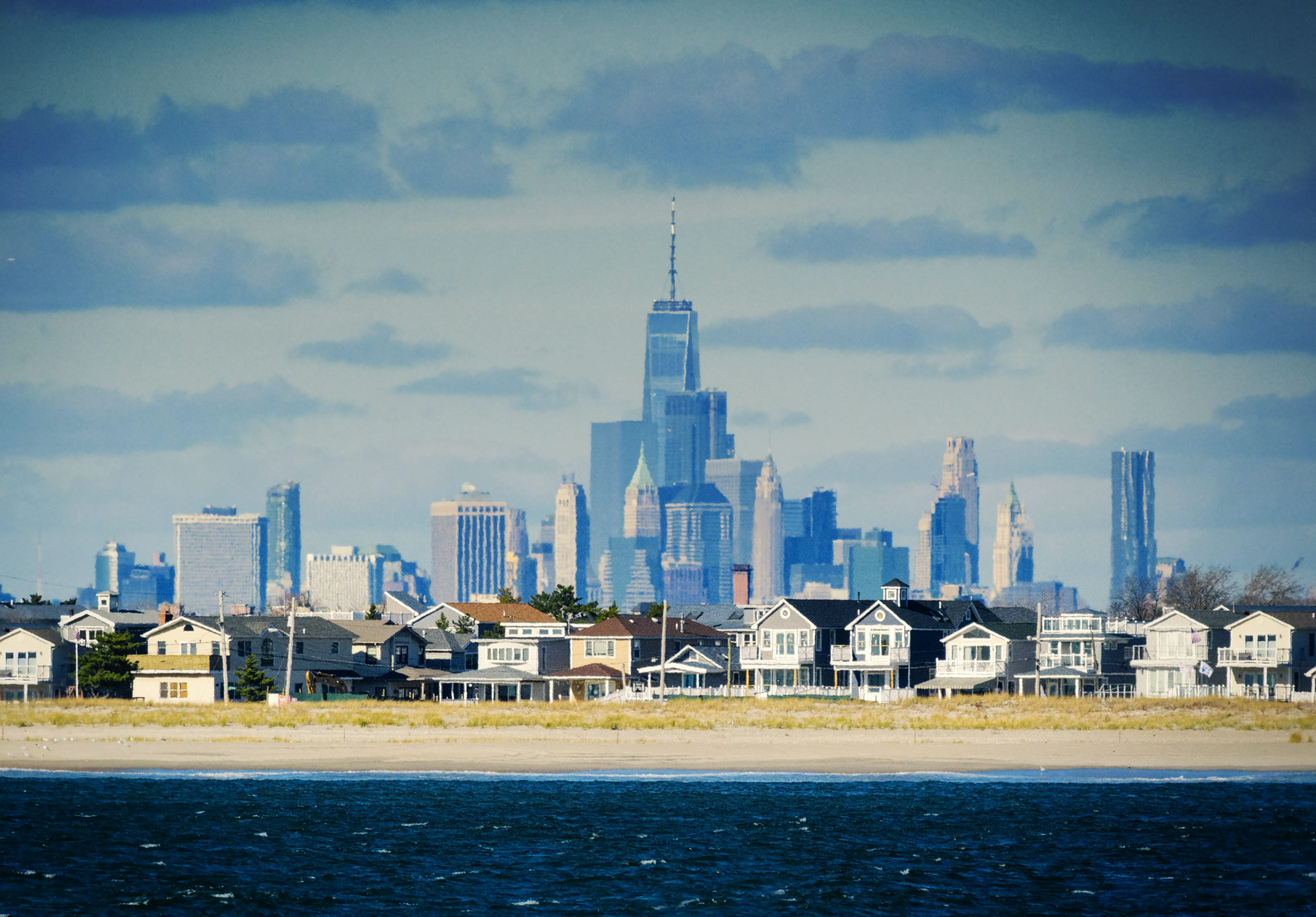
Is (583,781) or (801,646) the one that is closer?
(583,781)

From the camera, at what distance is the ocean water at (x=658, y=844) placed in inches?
1907

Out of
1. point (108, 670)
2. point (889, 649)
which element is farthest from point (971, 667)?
point (108, 670)

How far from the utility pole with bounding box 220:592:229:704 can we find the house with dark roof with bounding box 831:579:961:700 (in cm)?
3990

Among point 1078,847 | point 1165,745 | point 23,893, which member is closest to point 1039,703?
point 1165,745

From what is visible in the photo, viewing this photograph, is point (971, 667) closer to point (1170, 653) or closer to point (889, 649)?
point (889, 649)

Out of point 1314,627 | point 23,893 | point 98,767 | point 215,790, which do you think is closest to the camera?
point 23,893

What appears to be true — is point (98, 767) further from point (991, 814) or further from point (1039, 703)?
point (1039, 703)

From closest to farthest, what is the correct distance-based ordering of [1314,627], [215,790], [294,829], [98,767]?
[294,829] < [215,790] < [98,767] < [1314,627]

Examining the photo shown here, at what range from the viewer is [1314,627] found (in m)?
114

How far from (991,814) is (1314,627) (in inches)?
2325

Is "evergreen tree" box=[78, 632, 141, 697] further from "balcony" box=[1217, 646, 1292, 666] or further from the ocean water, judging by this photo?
"balcony" box=[1217, 646, 1292, 666]

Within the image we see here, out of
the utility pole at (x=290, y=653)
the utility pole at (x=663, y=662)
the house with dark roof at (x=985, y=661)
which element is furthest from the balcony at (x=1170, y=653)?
the utility pole at (x=290, y=653)

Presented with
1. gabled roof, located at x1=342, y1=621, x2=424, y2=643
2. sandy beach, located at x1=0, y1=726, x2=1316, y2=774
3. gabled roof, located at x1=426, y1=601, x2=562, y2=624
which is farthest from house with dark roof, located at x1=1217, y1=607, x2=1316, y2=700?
gabled roof, located at x1=342, y1=621, x2=424, y2=643

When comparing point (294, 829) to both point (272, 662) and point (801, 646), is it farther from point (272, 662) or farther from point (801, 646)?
point (801, 646)
